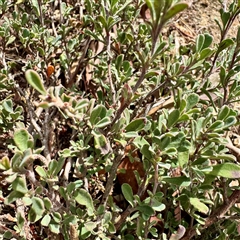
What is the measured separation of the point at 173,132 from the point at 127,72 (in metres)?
0.51

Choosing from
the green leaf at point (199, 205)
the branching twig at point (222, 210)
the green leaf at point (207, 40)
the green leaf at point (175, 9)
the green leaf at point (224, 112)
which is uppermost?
the green leaf at point (175, 9)

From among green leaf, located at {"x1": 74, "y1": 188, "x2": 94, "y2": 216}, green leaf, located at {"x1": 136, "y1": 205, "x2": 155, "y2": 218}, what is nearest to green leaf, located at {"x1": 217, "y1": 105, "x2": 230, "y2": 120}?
green leaf, located at {"x1": 136, "y1": 205, "x2": 155, "y2": 218}

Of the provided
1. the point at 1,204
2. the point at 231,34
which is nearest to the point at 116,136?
the point at 1,204

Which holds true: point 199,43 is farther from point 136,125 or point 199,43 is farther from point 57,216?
point 57,216

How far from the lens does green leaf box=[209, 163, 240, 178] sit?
48.5 inches

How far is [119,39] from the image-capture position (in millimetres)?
2021

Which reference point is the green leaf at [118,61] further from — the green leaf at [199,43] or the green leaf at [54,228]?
the green leaf at [54,228]

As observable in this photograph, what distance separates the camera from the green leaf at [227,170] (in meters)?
1.23

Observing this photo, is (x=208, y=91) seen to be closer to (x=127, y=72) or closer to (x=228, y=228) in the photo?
(x=127, y=72)

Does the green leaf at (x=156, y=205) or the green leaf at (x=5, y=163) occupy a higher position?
the green leaf at (x=5, y=163)

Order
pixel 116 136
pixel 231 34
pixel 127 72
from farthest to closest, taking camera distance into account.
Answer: pixel 231 34 < pixel 127 72 < pixel 116 136

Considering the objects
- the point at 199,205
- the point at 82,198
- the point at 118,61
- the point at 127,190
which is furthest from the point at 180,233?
the point at 118,61

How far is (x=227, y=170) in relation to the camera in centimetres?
126

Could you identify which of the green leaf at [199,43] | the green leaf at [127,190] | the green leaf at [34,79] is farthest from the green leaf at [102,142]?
the green leaf at [199,43]
